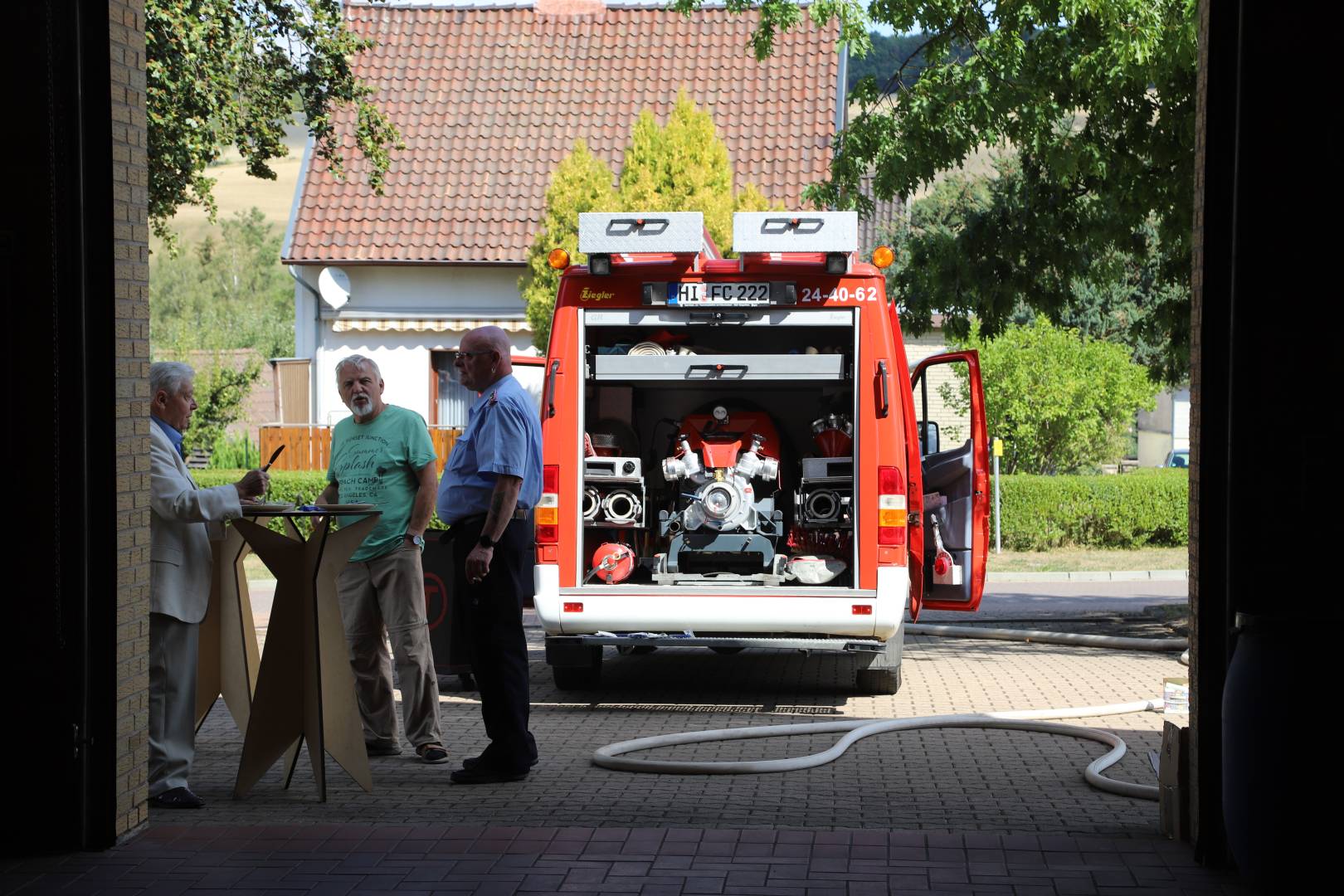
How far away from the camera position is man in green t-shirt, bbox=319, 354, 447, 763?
308 inches

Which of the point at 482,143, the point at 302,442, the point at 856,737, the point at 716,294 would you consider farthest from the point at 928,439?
the point at 482,143

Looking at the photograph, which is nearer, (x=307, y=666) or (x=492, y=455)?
(x=307, y=666)

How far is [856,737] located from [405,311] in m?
19.8

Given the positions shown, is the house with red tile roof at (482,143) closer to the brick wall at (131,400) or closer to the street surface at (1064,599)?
the street surface at (1064,599)

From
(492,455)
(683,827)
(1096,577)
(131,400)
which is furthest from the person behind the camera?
(1096,577)

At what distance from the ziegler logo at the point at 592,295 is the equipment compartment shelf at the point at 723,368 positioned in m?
0.35

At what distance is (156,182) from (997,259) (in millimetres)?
7743

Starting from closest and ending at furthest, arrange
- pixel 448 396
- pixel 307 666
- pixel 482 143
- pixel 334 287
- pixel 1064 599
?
pixel 307 666, pixel 1064 599, pixel 334 287, pixel 448 396, pixel 482 143

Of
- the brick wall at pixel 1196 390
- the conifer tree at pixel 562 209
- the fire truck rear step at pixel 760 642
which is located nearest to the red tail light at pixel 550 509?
the fire truck rear step at pixel 760 642

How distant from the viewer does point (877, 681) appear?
33.3 feet

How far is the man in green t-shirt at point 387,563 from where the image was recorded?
7816 millimetres

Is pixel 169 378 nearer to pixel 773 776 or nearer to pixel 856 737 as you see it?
pixel 773 776

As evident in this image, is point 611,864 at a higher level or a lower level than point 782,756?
higher

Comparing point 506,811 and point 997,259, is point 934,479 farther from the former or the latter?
point 506,811
